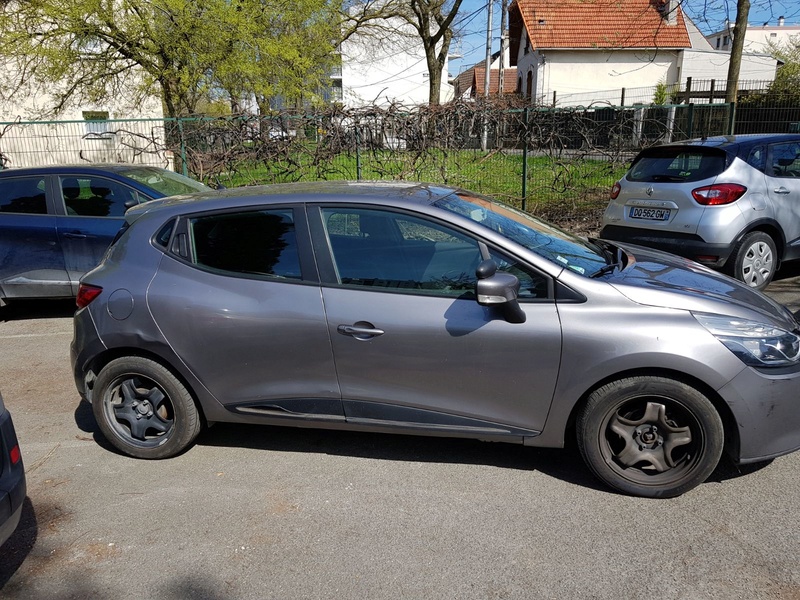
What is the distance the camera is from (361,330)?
3.65 metres

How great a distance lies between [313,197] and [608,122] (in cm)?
882

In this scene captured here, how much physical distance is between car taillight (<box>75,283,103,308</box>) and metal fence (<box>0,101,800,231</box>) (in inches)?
310

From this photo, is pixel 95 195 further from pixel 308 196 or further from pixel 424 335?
pixel 424 335

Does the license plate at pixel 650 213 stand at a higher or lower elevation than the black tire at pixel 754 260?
higher

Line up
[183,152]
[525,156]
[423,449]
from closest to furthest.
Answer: [423,449] < [525,156] < [183,152]

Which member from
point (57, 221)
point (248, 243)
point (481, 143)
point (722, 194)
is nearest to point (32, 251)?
point (57, 221)

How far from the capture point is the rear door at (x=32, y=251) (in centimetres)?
716

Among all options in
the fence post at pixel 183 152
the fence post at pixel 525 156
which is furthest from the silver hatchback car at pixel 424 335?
the fence post at pixel 183 152

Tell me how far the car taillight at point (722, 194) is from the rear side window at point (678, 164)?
0.51ft

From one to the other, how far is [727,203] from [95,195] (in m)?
6.77

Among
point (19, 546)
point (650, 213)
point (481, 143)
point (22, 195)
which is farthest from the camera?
point (481, 143)

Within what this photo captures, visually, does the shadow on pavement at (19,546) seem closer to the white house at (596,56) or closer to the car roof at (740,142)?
the car roof at (740,142)

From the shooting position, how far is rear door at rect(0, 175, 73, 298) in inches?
282

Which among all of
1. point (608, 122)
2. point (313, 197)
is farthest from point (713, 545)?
point (608, 122)
